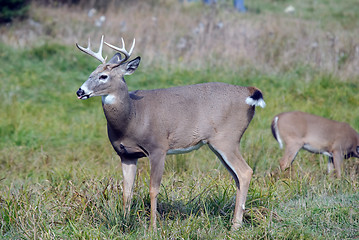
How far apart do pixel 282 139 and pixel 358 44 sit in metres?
4.88

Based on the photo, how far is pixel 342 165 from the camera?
7.54m

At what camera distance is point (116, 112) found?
473 cm

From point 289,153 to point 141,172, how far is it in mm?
2323

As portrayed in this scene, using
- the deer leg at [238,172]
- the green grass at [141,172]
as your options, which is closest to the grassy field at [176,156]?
the green grass at [141,172]

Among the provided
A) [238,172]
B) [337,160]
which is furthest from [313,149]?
[238,172]

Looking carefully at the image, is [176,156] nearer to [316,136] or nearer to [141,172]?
[141,172]

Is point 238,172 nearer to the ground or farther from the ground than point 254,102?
nearer to the ground

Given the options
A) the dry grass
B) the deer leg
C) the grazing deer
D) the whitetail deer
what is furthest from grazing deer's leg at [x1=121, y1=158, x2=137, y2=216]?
the dry grass

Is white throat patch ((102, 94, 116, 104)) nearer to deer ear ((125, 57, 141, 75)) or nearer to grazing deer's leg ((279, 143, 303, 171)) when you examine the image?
deer ear ((125, 57, 141, 75))

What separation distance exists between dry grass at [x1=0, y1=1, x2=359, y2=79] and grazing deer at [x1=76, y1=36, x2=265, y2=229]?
20.3 ft

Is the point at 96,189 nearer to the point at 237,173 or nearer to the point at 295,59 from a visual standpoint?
the point at 237,173

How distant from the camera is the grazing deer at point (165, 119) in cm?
472

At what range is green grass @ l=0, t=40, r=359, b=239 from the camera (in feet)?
15.4

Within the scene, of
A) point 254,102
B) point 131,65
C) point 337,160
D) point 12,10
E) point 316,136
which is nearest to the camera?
point 131,65
